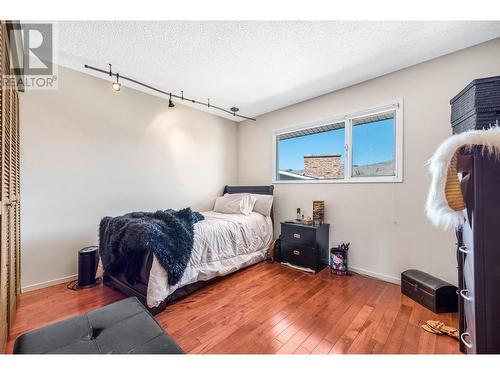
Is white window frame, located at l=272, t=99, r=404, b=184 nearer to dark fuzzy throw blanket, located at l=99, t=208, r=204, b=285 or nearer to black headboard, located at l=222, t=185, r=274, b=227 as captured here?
black headboard, located at l=222, t=185, r=274, b=227

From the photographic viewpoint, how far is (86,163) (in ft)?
8.49

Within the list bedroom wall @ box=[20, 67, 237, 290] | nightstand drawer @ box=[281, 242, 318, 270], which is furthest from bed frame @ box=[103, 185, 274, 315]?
nightstand drawer @ box=[281, 242, 318, 270]

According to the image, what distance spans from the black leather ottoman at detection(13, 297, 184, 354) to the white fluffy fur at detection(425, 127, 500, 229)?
1.29m

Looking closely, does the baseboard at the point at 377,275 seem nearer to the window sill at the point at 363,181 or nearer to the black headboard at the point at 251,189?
the window sill at the point at 363,181

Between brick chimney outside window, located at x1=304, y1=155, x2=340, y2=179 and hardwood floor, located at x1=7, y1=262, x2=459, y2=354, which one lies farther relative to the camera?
brick chimney outside window, located at x1=304, y1=155, x2=340, y2=179

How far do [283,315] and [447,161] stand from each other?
165 centimetres

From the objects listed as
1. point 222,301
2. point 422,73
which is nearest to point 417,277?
point 222,301

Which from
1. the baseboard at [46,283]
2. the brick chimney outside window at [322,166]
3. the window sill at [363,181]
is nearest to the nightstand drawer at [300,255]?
the window sill at [363,181]

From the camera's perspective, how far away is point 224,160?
165 inches

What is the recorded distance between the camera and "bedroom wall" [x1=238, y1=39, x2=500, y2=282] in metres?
2.12

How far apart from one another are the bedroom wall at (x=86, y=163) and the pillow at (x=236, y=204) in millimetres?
601

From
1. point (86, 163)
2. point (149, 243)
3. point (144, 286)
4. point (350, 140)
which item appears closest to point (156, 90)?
point (86, 163)
